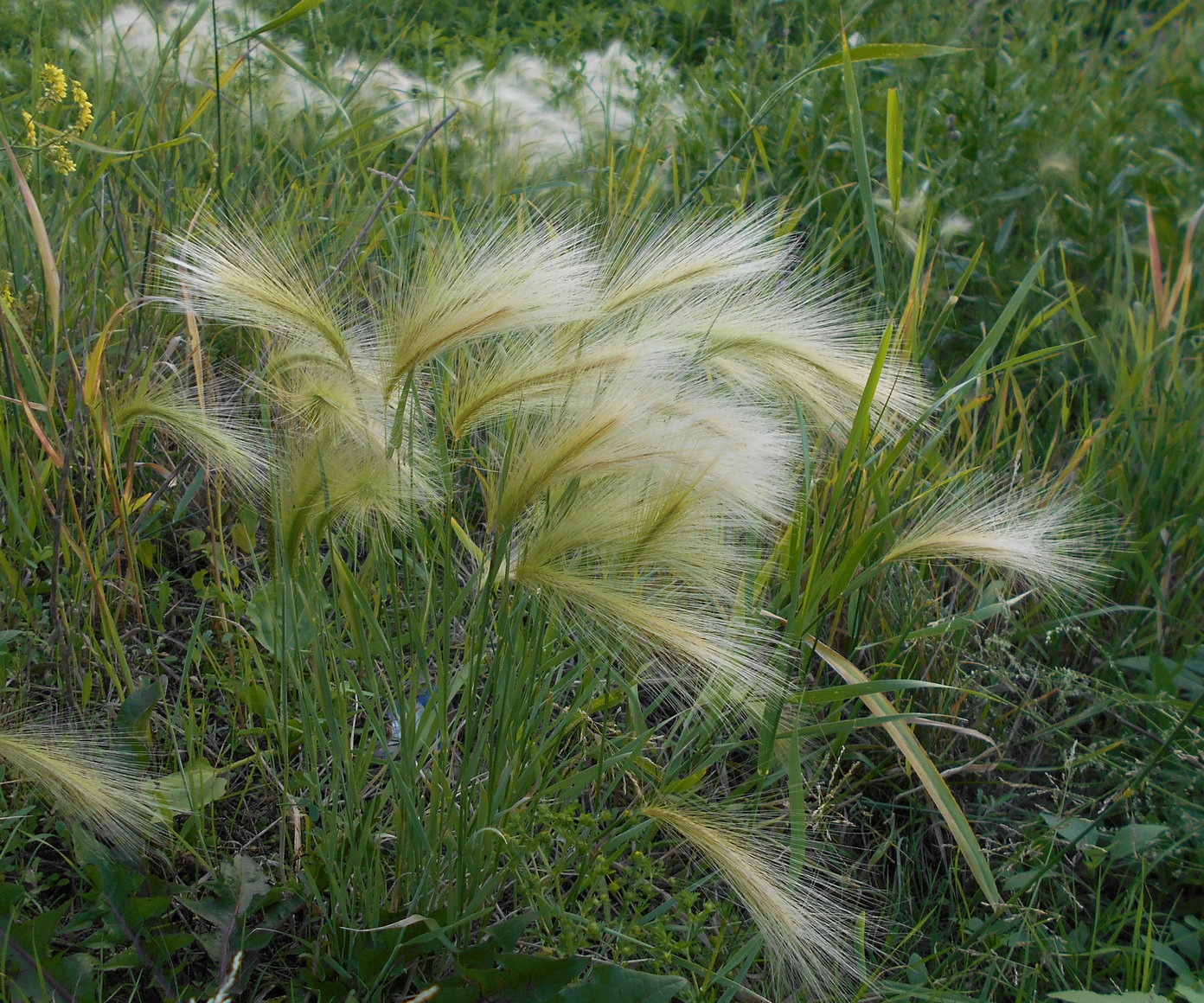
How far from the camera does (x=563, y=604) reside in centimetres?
112

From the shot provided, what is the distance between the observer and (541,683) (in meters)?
1.13

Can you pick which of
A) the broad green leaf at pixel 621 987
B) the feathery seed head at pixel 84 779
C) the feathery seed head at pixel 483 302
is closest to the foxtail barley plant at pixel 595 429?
the feathery seed head at pixel 483 302

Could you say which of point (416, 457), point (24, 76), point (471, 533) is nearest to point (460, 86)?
point (24, 76)

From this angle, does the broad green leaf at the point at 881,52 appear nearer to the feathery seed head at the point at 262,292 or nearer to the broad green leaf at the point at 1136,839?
the feathery seed head at the point at 262,292

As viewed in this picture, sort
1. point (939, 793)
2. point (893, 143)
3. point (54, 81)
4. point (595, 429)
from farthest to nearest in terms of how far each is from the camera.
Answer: point (893, 143)
point (54, 81)
point (939, 793)
point (595, 429)

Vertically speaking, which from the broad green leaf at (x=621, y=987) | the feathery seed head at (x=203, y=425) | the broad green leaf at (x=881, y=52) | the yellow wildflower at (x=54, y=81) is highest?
the broad green leaf at (x=881, y=52)

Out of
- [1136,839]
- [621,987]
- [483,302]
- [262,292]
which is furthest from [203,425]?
[1136,839]

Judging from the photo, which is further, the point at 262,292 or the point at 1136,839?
the point at 1136,839

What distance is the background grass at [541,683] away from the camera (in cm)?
110

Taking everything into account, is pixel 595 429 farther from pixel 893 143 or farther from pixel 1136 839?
pixel 1136 839

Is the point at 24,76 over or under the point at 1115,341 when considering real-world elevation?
over

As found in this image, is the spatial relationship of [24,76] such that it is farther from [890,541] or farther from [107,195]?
[890,541]

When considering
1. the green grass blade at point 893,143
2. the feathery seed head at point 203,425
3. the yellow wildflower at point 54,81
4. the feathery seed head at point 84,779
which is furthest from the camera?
the green grass blade at point 893,143

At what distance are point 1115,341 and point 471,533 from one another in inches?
57.4
